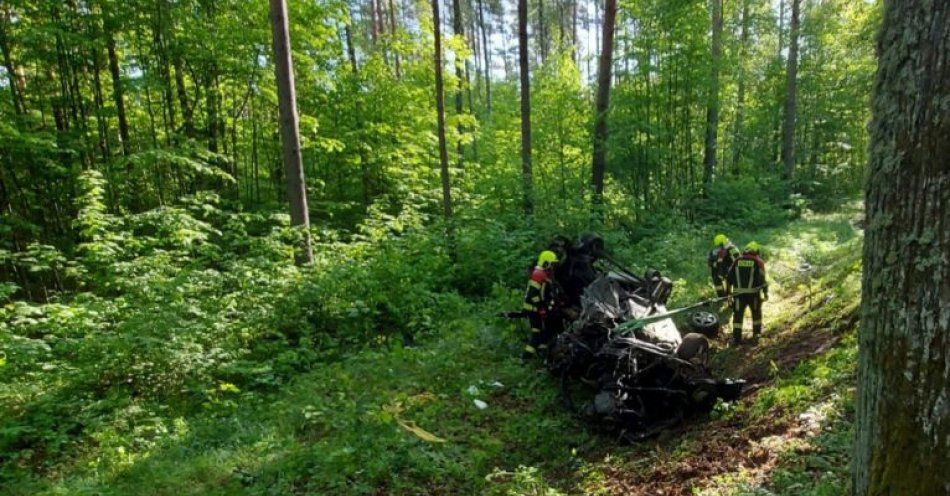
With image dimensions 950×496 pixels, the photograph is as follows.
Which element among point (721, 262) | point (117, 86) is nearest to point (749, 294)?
point (721, 262)

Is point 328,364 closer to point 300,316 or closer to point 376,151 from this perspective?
point 300,316

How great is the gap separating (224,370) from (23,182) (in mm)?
9540

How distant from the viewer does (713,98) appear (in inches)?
694

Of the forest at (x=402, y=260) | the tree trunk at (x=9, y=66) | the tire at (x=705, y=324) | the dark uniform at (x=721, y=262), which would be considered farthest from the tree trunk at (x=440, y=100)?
the tree trunk at (x=9, y=66)

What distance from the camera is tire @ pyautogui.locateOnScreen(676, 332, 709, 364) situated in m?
6.04

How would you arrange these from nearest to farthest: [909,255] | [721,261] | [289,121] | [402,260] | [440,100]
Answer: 1. [909,255]
2. [721,261]
3. [289,121]
4. [402,260]
5. [440,100]

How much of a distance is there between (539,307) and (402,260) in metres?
4.31

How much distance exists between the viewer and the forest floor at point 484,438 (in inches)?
178

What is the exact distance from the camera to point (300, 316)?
9.27 metres

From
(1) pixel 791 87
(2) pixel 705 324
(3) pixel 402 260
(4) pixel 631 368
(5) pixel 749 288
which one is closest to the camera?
(4) pixel 631 368

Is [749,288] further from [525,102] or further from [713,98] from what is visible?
[713,98]

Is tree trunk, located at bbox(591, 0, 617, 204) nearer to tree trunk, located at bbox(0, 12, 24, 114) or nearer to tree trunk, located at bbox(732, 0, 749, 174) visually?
tree trunk, located at bbox(732, 0, 749, 174)

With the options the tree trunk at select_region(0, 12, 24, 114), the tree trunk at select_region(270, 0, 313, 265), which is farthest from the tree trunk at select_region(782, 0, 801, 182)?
the tree trunk at select_region(0, 12, 24, 114)

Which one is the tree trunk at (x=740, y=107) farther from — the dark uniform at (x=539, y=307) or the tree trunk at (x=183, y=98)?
the tree trunk at (x=183, y=98)
